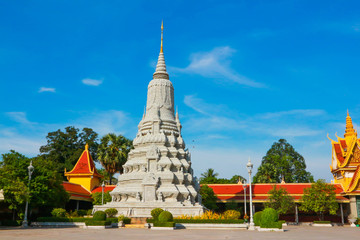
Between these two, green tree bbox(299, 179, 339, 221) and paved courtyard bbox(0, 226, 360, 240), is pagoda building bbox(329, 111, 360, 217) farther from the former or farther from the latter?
paved courtyard bbox(0, 226, 360, 240)

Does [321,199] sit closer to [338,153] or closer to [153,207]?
[338,153]

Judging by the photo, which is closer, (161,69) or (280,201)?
(280,201)

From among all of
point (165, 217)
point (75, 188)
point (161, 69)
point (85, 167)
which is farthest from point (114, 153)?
point (165, 217)

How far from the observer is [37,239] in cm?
1738

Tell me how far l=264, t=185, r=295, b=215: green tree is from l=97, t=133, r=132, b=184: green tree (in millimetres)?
25021

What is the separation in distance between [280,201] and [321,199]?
4.97 meters

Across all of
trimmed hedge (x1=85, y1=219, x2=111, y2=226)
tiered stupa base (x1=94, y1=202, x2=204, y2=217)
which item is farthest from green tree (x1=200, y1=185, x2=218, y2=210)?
trimmed hedge (x1=85, y1=219, x2=111, y2=226)

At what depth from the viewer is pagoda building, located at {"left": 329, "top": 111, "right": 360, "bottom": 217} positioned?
42569 millimetres

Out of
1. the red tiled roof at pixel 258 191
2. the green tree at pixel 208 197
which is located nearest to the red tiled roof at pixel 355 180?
the red tiled roof at pixel 258 191

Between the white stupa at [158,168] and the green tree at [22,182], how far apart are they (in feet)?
22.6

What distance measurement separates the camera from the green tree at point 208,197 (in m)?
44.8

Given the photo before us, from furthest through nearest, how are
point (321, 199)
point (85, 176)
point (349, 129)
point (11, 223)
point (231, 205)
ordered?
point (349, 129)
point (85, 176)
point (231, 205)
point (321, 199)
point (11, 223)

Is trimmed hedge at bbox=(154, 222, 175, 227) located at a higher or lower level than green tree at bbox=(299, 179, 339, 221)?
lower

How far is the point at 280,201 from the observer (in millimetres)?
41188
